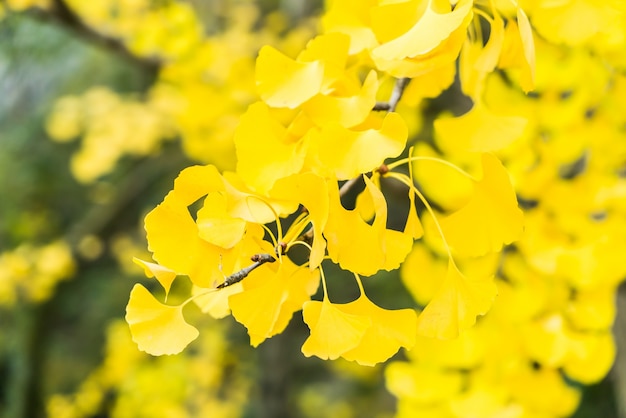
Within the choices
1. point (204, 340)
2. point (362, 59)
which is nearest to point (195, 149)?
point (362, 59)

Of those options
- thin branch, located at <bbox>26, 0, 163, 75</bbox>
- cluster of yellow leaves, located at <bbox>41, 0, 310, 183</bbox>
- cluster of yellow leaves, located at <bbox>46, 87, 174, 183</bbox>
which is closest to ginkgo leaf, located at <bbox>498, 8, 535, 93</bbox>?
cluster of yellow leaves, located at <bbox>41, 0, 310, 183</bbox>

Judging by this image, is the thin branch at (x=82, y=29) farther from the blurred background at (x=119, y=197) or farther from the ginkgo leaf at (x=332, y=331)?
the ginkgo leaf at (x=332, y=331)

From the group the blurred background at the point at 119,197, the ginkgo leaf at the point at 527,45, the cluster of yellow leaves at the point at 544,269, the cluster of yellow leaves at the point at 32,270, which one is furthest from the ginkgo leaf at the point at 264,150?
the cluster of yellow leaves at the point at 32,270

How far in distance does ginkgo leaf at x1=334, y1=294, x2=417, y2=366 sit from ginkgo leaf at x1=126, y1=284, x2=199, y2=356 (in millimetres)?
68

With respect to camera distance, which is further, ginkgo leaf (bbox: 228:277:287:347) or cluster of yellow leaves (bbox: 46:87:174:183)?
cluster of yellow leaves (bbox: 46:87:174:183)

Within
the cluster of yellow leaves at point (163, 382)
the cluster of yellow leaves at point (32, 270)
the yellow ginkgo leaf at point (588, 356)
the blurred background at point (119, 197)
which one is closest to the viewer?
the yellow ginkgo leaf at point (588, 356)

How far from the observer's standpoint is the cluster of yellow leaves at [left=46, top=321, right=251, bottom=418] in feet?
5.92

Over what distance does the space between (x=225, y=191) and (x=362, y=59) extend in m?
0.11

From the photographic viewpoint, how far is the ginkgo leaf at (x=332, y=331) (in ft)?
0.75

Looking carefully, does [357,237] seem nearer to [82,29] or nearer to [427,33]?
[427,33]

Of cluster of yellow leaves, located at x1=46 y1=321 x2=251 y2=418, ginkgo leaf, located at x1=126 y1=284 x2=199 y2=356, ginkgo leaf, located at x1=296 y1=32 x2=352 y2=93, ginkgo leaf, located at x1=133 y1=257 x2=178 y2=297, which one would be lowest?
cluster of yellow leaves, located at x1=46 y1=321 x2=251 y2=418

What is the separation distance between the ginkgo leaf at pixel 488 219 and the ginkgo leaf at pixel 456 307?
0.06 ft

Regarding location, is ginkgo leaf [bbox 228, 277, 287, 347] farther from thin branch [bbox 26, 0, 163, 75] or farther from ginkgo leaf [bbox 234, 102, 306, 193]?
thin branch [bbox 26, 0, 163, 75]

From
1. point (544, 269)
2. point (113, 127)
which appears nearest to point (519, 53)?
point (544, 269)
